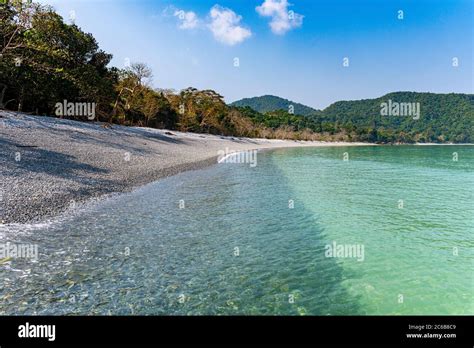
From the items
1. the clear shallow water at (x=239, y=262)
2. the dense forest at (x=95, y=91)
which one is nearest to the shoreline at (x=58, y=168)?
the clear shallow water at (x=239, y=262)

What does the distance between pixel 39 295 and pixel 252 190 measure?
39.9ft

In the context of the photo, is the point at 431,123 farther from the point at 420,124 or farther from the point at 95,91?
the point at 95,91

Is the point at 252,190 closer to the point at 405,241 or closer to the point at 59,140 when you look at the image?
the point at 405,241

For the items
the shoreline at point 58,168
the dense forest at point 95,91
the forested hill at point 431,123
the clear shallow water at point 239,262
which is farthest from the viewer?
the forested hill at point 431,123

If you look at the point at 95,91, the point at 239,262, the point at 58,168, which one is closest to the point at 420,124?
Answer: the point at 95,91

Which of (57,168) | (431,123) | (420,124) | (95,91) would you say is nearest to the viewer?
(57,168)

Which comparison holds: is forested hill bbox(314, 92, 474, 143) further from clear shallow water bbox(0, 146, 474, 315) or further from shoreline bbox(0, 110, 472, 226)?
clear shallow water bbox(0, 146, 474, 315)

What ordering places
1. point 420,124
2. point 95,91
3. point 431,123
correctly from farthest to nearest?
point 420,124 < point 431,123 < point 95,91

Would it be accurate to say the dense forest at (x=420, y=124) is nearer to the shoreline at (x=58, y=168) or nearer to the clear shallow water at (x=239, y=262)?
the shoreline at (x=58, y=168)

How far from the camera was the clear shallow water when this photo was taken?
5.26 m

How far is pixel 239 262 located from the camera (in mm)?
6988

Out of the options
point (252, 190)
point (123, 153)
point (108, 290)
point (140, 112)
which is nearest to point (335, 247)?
point (108, 290)

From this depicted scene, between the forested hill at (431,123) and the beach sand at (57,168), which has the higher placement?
the forested hill at (431,123)

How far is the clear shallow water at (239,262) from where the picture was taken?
5.26 metres
